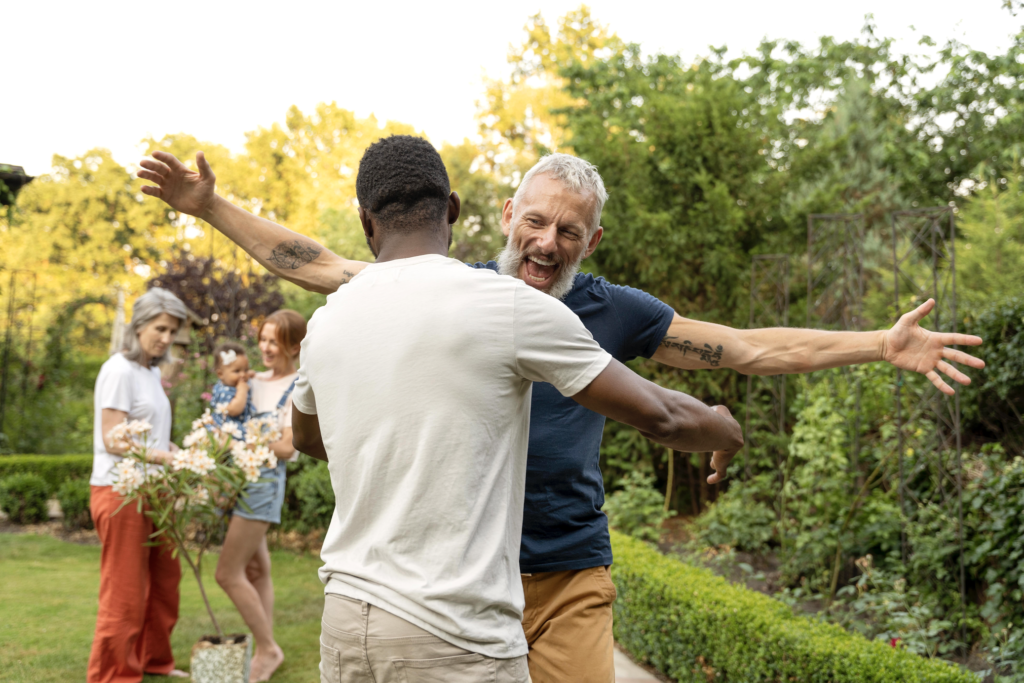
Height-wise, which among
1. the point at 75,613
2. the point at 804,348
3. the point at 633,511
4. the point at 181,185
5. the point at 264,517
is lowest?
the point at 75,613

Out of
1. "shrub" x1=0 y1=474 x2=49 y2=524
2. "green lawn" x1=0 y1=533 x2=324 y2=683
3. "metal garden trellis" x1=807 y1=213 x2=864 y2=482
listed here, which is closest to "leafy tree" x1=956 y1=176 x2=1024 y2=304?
"metal garden trellis" x1=807 y1=213 x2=864 y2=482

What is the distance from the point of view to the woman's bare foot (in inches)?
185

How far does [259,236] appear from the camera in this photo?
2625 millimetres

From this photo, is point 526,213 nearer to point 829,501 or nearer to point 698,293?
point 829,501

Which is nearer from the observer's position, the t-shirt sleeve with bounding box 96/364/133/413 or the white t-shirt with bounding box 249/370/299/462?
the t-shirt sleeve with bounding box 96/364/133/413

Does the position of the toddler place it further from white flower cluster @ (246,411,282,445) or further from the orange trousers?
the orange trousers

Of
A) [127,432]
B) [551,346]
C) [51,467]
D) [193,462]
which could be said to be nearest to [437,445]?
[551,346]

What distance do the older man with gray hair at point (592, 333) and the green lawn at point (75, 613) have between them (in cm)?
305

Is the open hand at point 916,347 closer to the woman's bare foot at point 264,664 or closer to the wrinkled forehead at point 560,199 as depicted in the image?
the wrinkled forehead at point 560,199

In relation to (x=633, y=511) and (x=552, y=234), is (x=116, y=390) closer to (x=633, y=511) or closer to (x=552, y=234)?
(x=552, y=234)

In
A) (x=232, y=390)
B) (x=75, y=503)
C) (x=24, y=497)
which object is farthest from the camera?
(x=24, y=497)

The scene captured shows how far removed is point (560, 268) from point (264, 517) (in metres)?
2.90

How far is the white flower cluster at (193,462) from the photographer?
161 inches

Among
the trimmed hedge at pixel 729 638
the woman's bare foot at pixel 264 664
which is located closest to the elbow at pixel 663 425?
the trimmed hedge at pixel 729 638
